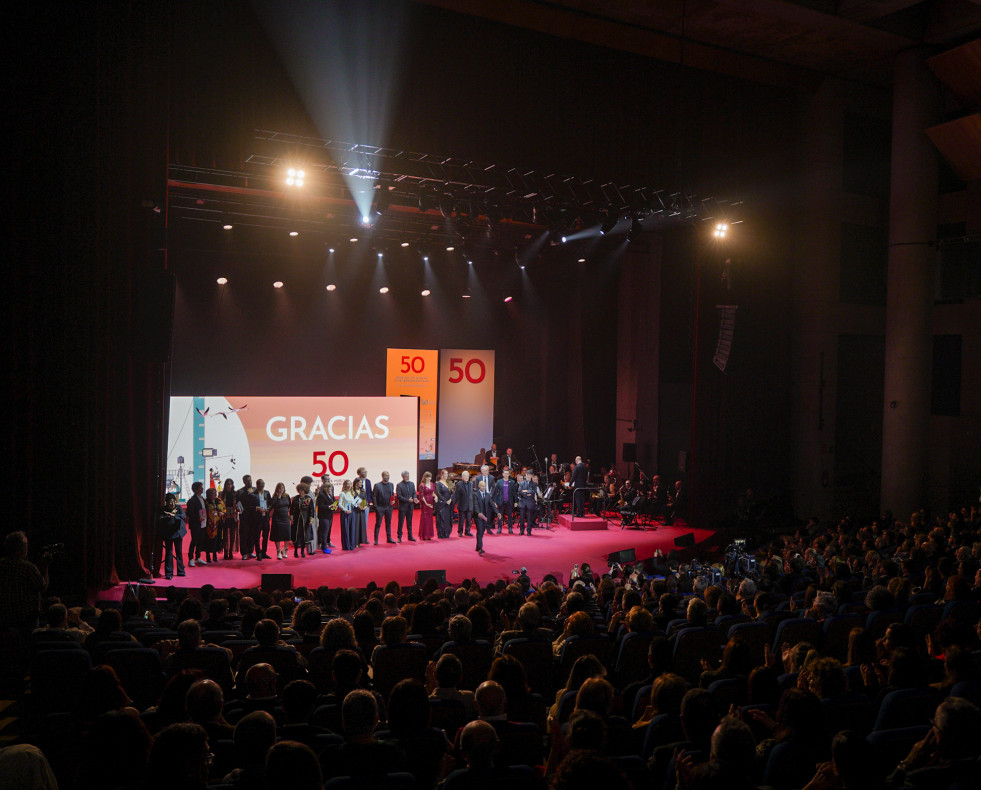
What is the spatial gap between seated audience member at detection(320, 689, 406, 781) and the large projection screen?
1344cm

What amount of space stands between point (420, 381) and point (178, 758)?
17938mm

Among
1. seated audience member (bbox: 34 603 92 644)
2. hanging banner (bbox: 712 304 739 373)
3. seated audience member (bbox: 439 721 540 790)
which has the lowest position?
seated audience member (bbox: 34 603 92 644)

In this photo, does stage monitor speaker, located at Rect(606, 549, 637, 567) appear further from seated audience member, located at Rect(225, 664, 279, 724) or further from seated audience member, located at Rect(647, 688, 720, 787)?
seated audience member, located at Rect(647, 688, 720, 787)

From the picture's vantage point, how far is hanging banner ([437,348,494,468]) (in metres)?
20.7

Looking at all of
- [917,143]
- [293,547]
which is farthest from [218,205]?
[917,143]

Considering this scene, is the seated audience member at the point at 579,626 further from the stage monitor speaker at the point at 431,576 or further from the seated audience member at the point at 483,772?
the stage monitor speaker at the point at 431,576

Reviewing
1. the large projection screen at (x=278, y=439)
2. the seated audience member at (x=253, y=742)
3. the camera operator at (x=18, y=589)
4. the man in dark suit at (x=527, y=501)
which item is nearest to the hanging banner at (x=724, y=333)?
the man in dark suit at (x=527, y=501)

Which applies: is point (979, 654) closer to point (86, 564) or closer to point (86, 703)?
point (86, 703)

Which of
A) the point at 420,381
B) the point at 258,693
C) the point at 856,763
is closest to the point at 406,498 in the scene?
the point at 420,381

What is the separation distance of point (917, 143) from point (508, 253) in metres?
9.73

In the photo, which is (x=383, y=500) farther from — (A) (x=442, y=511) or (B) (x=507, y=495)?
(B) (x=507, y=495)

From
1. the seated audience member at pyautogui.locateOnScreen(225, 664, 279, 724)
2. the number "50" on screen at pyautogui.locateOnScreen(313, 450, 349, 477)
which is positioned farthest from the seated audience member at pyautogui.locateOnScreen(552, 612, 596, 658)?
the number "50" on screen at pyautogui.locateOnScreen(313, 450, 349, 477)

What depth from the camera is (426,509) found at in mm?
15641

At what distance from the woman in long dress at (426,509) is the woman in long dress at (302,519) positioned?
244cm
